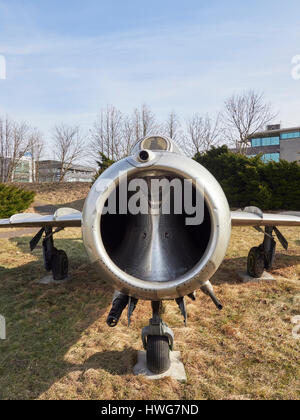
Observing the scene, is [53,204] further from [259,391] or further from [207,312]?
[259,391]

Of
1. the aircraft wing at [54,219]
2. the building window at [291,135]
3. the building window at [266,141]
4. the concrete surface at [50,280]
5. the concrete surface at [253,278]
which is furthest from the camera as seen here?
the building window at [266,141]

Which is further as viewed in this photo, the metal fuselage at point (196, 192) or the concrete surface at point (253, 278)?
the concrete surface at point (253, 278)

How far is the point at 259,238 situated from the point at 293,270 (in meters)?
4.83

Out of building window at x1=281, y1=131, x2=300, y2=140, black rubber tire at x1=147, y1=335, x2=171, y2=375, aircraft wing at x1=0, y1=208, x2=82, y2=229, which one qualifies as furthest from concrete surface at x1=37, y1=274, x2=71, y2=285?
building window at x1=281, y1=131, x2=300, y2=140

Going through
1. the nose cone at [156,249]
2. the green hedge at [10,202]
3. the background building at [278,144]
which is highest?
the background building at [278,144]

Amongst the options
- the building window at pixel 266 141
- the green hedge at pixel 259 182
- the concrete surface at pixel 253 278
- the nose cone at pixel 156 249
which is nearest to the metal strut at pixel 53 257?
the nose cone at pixel 156 249

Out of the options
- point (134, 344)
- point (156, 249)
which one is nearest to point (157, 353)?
point (134, 344)

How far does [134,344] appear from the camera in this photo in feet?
12.4

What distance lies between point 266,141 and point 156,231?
167ft

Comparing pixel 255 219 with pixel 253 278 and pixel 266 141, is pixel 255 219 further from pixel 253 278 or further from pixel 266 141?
pixel 266 141

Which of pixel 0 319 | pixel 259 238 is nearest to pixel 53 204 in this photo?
pixel 259 238

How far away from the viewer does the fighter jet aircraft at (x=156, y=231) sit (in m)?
2.20

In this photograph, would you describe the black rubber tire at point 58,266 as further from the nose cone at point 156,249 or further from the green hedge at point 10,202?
the green hedge at point 10,202
